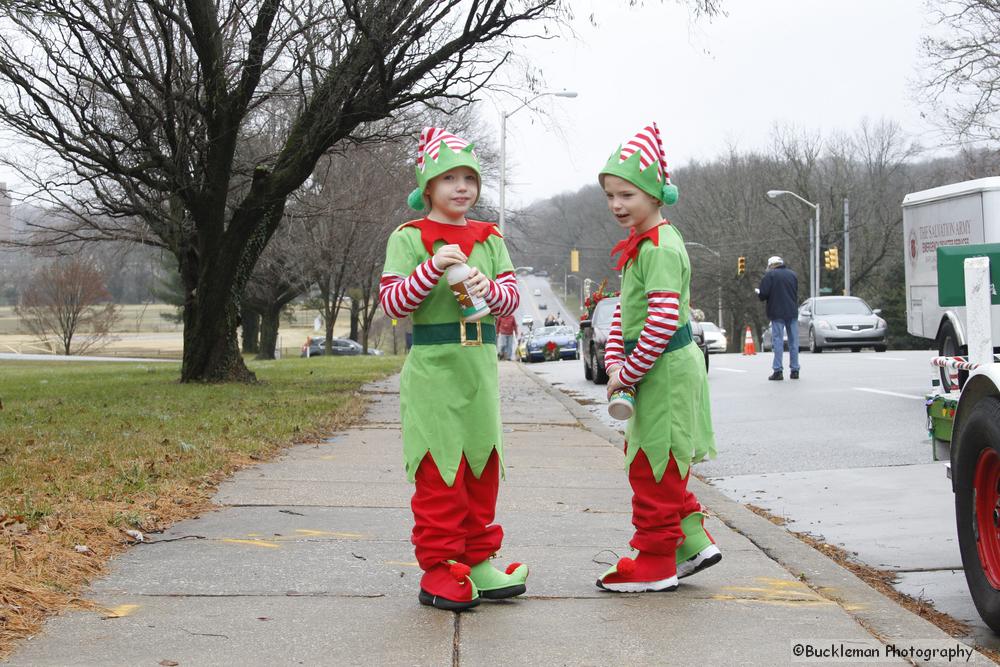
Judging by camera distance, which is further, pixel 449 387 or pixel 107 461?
pixel 107 461

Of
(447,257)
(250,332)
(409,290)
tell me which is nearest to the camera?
(447,257)

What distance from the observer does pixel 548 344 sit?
118 ft

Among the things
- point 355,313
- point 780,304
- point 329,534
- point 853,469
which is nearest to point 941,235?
point 780,304

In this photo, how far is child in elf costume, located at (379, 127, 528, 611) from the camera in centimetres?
433

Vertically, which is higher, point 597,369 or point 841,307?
point 841,307

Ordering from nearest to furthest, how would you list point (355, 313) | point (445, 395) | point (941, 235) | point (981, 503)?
point (981, 503) → point (445, 395) → point (941, 235) → point (355, 313)

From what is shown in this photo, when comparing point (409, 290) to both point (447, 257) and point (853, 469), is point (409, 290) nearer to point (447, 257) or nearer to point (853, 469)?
point (447, 257)

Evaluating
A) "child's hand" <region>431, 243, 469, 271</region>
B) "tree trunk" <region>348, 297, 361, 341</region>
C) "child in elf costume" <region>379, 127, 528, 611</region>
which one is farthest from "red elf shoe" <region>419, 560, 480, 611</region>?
"tree trunk" <region>348, 297, 361, 341</region>

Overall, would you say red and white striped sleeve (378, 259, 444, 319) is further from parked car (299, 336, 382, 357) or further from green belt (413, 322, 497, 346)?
parked car (299, 336, 382, 357)

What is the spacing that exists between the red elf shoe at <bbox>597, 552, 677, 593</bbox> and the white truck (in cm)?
813

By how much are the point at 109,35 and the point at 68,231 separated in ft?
23.4

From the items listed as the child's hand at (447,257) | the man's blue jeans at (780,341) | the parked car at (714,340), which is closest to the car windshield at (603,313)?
the man's blue jeans at (780,341)

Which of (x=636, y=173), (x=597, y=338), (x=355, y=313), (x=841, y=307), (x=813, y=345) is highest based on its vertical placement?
(x=355, y=313)

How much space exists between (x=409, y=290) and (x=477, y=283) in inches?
10.7
